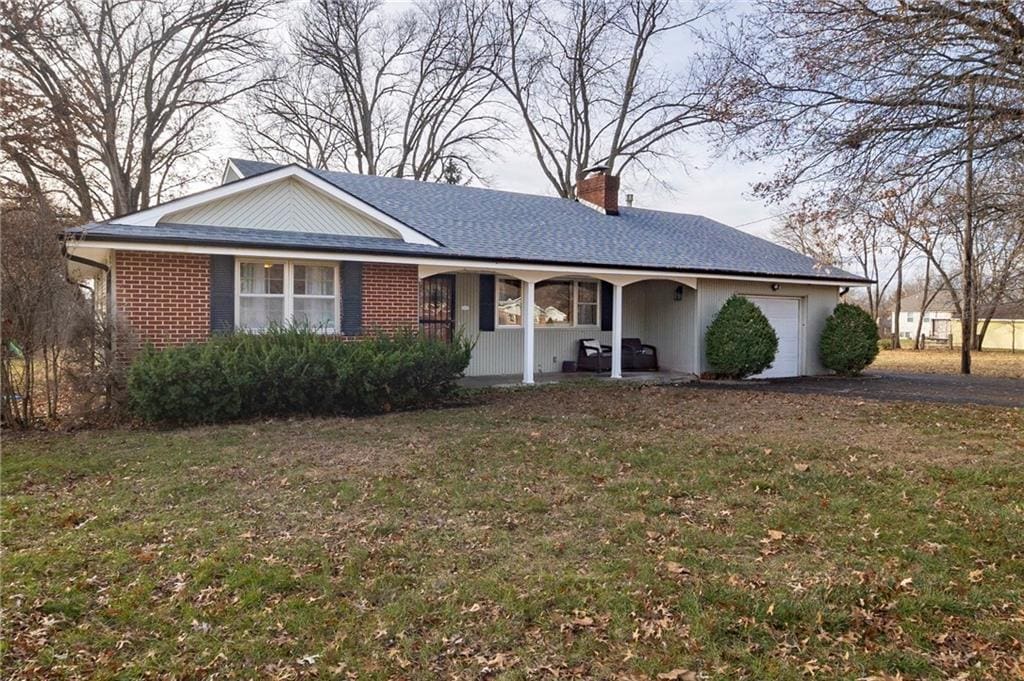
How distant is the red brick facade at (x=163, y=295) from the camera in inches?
396

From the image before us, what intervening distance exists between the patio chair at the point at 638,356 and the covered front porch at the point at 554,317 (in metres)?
0.13

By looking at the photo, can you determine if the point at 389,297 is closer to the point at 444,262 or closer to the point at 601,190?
the point at 444,262

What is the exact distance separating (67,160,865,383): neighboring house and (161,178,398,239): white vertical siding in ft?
0.07

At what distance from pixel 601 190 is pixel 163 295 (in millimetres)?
12508

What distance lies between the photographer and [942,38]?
7480mm

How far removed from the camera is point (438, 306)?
573 inches

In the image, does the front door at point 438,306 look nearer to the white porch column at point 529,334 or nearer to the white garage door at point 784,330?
the white porch column at point 529,334

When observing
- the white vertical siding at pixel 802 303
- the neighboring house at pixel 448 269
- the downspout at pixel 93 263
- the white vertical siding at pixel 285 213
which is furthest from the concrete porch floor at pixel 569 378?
the downspout at pixel 93 263

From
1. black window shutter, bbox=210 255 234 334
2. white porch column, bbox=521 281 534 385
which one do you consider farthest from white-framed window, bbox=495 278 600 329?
black window shutter, bbox=210 255 234 334

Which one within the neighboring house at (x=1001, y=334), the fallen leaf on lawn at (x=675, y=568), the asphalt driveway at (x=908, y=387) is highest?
the neighboring house at (x=1001, y=334)

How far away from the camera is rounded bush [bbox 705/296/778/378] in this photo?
14906mm

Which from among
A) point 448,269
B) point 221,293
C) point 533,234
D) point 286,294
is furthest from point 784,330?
point 221,293

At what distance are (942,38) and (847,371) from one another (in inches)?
438

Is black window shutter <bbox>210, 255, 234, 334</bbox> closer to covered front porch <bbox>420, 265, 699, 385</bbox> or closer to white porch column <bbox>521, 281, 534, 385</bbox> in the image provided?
covered front porch <bbox>420, 265, 699, 385</bbox>
